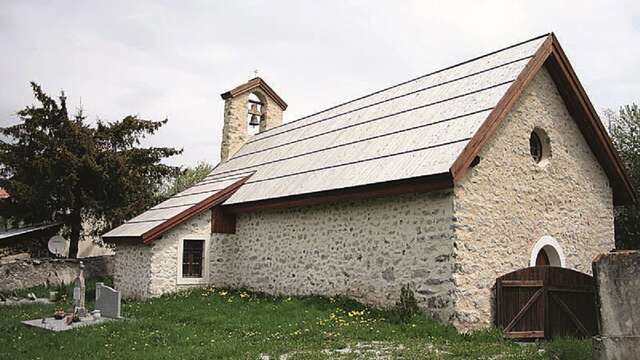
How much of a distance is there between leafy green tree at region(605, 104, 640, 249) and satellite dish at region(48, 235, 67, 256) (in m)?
21.4

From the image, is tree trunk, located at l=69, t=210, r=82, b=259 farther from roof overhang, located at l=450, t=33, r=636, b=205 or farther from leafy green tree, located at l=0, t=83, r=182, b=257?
roof overhang, located at l=450, t=33, r=636, b=205

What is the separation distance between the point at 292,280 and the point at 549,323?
6.41m

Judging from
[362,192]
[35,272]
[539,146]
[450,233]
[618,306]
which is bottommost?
[35,272]

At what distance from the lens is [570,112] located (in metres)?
14.8

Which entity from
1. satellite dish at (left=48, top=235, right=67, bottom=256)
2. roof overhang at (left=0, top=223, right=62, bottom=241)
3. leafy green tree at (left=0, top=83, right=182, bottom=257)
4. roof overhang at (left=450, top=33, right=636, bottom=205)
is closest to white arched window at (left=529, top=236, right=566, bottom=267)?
roof overhang at (left=450, top=33, right=636, bottom=205)

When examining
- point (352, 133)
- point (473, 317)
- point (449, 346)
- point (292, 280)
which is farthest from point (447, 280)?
point (352, 133)

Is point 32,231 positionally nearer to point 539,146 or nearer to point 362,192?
point 362,192

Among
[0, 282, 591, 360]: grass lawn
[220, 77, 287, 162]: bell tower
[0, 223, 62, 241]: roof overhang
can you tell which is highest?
[220, 77, 287, 162]: bell tower

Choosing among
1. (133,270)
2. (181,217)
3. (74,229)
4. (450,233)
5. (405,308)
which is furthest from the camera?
(74,229)

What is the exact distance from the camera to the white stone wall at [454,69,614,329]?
11609 millimetres

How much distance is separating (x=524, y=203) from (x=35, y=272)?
673 inches

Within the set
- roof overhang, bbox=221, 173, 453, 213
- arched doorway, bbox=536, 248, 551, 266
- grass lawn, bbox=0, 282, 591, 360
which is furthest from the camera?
arched doorway, bbox=536, 248, 551, 266

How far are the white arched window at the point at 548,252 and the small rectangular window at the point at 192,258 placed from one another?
372 inches

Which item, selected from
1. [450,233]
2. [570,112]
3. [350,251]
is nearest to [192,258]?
[350,251]
